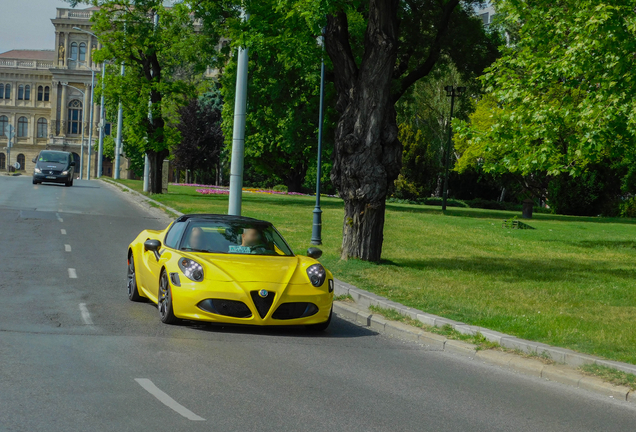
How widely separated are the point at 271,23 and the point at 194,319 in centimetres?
960

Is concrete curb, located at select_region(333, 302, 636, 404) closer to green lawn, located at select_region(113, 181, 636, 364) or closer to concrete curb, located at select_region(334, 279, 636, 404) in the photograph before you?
concrete curb, located at select_region(334, 279, 636, 404)

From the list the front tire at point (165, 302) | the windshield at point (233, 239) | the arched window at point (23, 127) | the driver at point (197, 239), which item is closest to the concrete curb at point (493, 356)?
the windshield at point (233, 239)

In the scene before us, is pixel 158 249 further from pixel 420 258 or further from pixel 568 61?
pixel 568 61

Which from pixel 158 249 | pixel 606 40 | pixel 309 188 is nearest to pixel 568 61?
pixel 606 40

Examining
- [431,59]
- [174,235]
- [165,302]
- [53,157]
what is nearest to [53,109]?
[53,157]

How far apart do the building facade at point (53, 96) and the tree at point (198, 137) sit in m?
36.3

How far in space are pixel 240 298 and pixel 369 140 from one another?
670 cm

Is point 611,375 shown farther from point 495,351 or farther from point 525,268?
point 525,268

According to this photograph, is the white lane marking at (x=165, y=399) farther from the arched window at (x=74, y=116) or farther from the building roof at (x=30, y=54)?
the building roof at (x=30, y=54)

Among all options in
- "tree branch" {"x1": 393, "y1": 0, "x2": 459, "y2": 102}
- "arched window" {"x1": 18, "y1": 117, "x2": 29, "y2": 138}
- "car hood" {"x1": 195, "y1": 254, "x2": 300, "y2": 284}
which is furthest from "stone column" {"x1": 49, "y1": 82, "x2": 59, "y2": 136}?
"car hood" {"x1": 195, "y1": 254, "x2": 300, "y2": 284}

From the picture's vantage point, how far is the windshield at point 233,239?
405 inches

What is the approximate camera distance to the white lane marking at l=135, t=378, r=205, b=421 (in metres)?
5.75

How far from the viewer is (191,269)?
9.37 metres

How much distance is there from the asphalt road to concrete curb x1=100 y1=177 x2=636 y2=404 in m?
0.18
